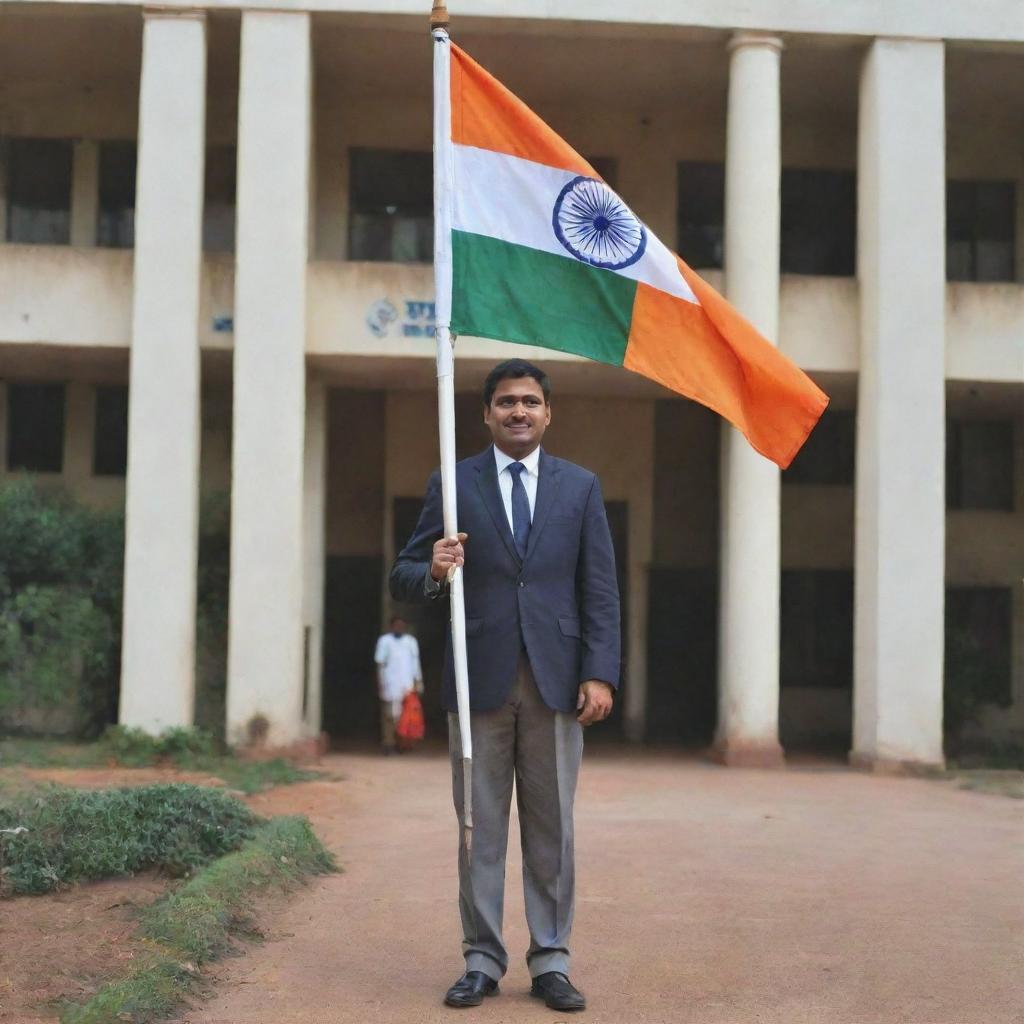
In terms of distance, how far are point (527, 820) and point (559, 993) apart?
0.60 m

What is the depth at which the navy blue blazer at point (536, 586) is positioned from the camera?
210 inches

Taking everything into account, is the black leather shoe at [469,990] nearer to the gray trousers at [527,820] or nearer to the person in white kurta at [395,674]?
the gray trousers at [527,820]

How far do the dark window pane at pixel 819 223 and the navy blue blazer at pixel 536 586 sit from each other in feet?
46.6

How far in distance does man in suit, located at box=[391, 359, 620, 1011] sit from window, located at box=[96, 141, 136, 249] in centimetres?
1390

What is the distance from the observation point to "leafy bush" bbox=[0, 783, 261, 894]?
737 centimetres

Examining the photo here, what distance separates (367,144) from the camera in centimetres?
1816

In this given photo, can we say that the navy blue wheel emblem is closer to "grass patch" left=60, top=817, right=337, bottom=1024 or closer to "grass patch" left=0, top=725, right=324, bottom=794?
"grass patch" left=60, top=817, right=337, bottom=1024

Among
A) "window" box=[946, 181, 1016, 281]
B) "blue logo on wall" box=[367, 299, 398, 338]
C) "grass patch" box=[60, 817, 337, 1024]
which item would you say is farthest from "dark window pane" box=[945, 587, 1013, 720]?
"grass patch" box=[60, 817, 337, 1024]

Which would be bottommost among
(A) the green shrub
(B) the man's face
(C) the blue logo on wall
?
(A) the green shrub

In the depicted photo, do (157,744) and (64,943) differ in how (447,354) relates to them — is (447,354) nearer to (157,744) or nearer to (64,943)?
(64,943)

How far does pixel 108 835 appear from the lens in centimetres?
764

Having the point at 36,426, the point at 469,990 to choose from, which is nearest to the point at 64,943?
the point at 469,990

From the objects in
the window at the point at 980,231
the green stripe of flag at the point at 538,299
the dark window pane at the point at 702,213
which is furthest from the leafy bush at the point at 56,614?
the green stripe of flag at the point at 538,299

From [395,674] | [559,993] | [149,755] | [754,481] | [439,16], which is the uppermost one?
[439,16]
